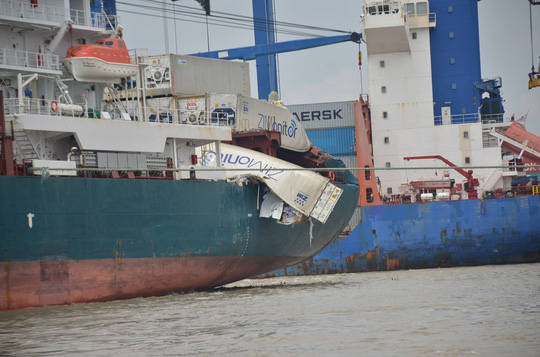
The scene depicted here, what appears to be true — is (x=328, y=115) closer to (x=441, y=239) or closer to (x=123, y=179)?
(x=441, y=239)

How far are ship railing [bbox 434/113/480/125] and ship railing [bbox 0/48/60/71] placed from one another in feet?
76.9

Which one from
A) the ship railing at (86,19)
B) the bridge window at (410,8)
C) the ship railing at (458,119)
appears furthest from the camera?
the bridge window at (410,8)

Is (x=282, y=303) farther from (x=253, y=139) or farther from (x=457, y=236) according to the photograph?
(x=457, y=236)

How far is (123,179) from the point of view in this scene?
68.3 ft

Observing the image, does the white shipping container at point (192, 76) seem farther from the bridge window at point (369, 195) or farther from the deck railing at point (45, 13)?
the bridge window at point (369, 195)

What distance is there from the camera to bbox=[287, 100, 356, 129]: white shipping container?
42219mm

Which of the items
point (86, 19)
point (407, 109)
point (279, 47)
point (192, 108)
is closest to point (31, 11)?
point (86, 19)

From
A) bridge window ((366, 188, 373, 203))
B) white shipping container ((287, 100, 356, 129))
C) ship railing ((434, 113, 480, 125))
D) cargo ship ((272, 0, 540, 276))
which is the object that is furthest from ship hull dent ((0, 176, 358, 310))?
ship railing ((434, 113, 480, 125))

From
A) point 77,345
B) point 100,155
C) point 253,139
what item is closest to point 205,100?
point 253,139

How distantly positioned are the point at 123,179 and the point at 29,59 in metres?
4.42

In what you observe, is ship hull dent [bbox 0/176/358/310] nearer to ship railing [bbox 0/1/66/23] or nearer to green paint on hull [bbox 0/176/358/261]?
green paint on hull [bbox 0/176/358/261]

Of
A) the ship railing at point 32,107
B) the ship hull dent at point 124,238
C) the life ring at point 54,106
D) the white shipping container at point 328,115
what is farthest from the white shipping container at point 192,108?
the white shipping container at point 328,115

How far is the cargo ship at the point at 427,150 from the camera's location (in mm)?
34500

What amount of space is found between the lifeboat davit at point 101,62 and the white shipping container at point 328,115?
19.6 metres
